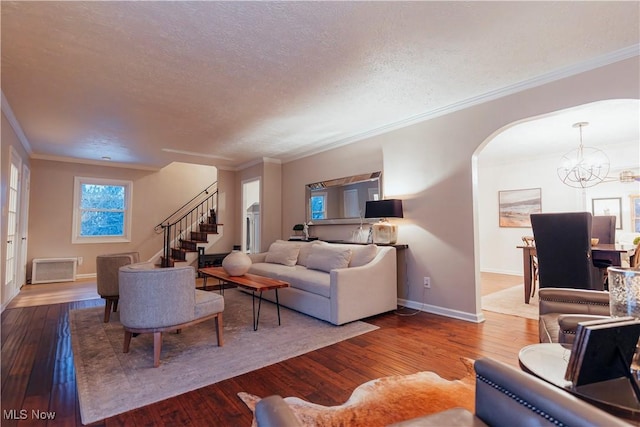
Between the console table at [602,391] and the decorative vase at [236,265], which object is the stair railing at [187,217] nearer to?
the decorative vase at [236,265]

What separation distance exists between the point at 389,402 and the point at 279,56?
106 inches

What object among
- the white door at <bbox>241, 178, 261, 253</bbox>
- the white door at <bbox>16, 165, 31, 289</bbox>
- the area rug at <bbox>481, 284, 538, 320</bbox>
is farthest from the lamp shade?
the white door at <bbox>16, 165, 31, 289</bbox>

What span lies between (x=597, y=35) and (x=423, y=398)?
2.89 metres

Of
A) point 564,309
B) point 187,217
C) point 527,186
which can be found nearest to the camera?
point 564,309

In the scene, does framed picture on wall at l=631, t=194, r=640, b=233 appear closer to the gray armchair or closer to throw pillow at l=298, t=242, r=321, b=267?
throw pillow at l=298, t=242, r=321, b=267

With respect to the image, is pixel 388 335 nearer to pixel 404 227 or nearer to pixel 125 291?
pixel 404 227

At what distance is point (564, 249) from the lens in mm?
3209

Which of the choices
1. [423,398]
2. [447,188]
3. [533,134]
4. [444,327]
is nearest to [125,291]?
[423,398]

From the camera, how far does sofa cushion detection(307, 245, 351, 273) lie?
3.94m

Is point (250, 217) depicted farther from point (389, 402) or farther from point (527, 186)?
point (389, 402)

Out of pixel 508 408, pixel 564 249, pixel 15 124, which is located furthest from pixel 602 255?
pixel 15 124

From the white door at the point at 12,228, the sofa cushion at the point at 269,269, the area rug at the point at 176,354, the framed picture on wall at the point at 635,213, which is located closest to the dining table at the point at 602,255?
the framed picture on wall at the point at 635,213

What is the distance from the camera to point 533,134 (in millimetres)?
4711

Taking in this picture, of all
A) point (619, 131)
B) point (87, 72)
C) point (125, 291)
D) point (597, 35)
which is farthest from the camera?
point (619, 131)
